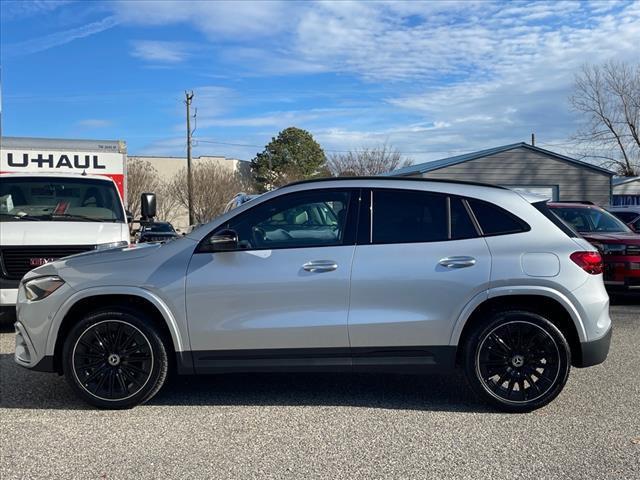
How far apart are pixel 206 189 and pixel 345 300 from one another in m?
40.8

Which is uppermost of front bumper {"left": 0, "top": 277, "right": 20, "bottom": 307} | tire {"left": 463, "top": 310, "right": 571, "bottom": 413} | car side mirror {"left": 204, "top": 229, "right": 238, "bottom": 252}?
car side mirror {"left": 204, "top": 229, "right": 238, "bottom": 252}

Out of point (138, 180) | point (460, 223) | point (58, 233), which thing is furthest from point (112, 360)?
point (138, 180)

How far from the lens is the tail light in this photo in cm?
480

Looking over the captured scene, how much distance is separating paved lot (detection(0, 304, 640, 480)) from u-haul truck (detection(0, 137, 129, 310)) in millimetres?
1932

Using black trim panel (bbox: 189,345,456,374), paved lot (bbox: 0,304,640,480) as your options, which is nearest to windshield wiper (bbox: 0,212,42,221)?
paved lot (bbox: 0,304,640,480)

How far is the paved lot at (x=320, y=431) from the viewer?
152 inches

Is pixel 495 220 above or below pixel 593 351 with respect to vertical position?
above

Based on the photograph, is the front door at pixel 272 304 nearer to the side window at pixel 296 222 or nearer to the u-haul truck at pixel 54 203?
the side window at pixel 296 222

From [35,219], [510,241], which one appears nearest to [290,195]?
[510,241]

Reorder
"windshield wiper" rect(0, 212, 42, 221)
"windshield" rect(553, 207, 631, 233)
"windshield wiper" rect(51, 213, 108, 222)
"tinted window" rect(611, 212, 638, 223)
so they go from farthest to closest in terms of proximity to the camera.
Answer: "tinted window" rect(611, 212, 638, 223), "windshield" rect(553, 207, 631, 233), "windshield wiper" rect(51, 213, 108, 222), "windshield wiper" rect(0, 212, 42, 221)

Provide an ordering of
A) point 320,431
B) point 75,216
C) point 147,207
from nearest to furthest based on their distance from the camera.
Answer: point 320,431, point 75,216, point 147,207

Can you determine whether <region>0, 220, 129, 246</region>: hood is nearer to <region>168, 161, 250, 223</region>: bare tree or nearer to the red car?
the red car

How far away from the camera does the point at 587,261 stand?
482cm

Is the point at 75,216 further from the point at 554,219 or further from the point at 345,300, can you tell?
the point at 554,219
